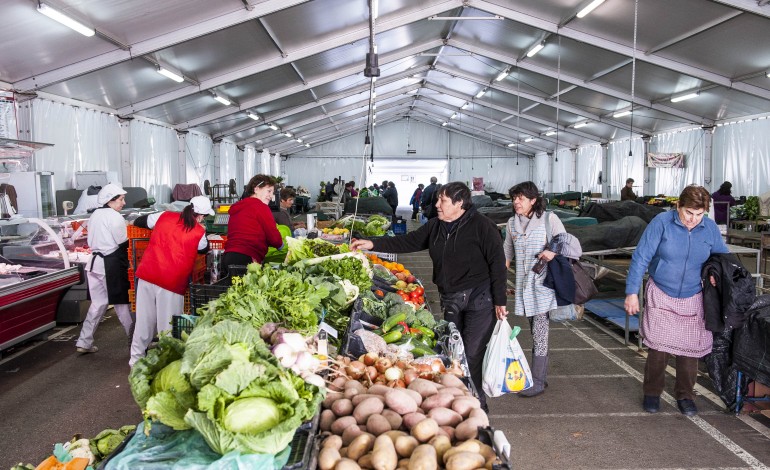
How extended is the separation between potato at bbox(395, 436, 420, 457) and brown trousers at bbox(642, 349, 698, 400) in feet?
9.85

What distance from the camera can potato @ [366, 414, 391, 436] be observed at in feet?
7.15

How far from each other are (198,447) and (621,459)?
291 centimetres

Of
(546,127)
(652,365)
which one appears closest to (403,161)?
(546,127)

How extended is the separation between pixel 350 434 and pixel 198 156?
65.0ft

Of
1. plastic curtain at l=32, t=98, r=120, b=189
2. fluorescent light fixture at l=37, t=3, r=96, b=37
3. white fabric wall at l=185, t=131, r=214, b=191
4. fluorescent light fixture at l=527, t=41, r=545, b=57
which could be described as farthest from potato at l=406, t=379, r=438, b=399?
white fabric wall at l=185, t=131, r=214, b=191

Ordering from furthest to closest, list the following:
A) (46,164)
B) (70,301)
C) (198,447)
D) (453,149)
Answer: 1. (453,149)
2. (46,164)
3. (70,301)
4. (198,447)

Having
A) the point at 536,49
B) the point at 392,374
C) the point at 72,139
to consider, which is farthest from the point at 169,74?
the point at 392,374

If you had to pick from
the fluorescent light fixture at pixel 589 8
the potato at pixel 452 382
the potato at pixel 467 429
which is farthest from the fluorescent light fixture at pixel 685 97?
the potato at pixel 467 429

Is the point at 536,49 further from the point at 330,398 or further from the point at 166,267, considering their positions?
the point at 330,398

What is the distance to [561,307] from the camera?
16.3 feet

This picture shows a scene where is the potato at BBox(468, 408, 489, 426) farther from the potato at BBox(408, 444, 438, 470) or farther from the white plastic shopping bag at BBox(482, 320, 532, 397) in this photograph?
the white plastic shopping bag at BBox(482, 320, 532, 397)

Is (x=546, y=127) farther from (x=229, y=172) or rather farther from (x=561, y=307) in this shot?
(x=561, y=307)

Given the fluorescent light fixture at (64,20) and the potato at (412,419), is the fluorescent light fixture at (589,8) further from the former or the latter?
the potato at (412,419)

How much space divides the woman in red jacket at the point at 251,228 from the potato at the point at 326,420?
3.40 meters
